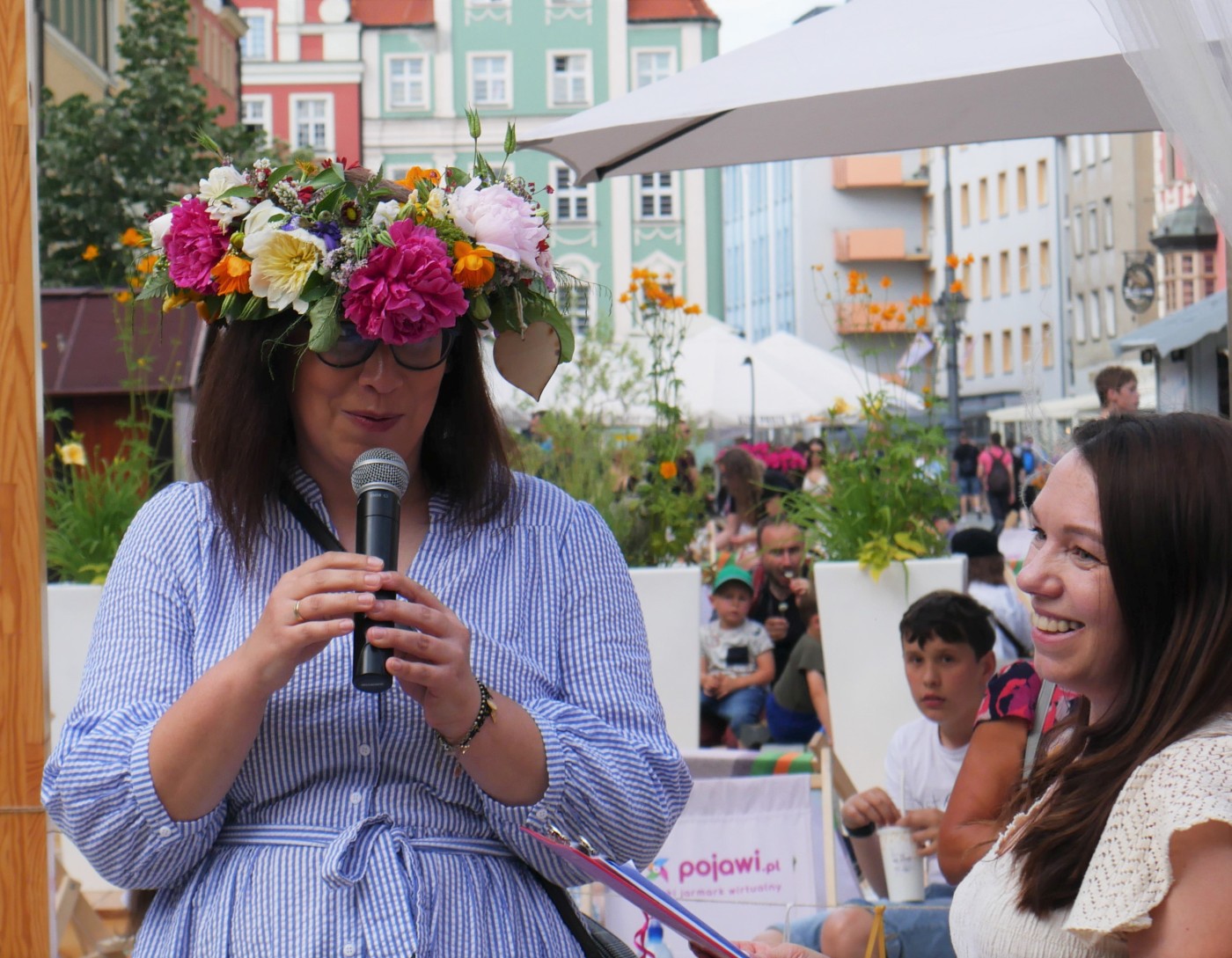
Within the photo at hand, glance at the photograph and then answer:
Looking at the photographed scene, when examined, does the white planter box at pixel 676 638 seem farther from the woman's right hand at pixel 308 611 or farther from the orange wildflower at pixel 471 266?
the woman's right hand at pixel 308 611

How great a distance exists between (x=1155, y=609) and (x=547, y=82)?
51.0 metres

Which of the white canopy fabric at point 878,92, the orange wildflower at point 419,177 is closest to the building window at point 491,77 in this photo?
the white canopy fabric at point 878,92

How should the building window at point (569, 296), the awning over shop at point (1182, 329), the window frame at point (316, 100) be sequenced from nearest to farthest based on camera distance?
1. the building window at point (569, 296)
2. the awning over shop at point (1182, 329)
3. the window frame at point (316, 100)

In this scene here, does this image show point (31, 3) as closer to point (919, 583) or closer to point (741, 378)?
point (919, 583)

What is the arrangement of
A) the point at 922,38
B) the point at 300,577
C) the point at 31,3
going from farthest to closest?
the point at 922,38
the point at 31,3
the point at 300,577

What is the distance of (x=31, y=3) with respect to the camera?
10.00ft

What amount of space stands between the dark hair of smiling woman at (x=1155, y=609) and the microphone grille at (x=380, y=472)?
82cm

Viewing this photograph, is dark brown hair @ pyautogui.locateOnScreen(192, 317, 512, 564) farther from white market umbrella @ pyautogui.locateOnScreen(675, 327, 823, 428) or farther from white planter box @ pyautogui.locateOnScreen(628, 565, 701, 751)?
white market umbrella @ pyautogui.locateOnScreen(675, 327, 823, 428)

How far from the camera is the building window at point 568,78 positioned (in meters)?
51.3

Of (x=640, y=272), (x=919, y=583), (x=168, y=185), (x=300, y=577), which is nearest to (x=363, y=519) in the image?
(x=300, y=577)

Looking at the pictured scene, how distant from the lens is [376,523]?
1.85m

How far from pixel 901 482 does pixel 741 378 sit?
10791 mm

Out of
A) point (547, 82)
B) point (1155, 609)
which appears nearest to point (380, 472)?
point (1155, 609)

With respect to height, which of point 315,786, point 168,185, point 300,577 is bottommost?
point 315,786
